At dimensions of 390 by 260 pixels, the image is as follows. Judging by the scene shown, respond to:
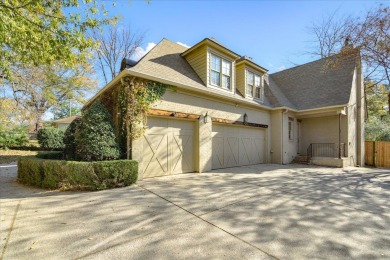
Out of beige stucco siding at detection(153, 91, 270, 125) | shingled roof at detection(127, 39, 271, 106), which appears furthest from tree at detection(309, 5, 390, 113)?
shingled roof at detection(127, 39, 271, 106)

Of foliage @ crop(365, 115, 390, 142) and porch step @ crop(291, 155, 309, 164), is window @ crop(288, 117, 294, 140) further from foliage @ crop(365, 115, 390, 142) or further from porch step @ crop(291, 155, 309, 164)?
foliage @ crop(365, 115, 390, 142)

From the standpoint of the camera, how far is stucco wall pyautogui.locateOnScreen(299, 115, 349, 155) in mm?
12173

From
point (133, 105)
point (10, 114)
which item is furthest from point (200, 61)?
point (10, 114)

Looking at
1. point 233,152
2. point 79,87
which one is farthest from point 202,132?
point 79,87

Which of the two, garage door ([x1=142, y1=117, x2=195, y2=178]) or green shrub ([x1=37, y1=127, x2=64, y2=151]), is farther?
green shrub ([x1=37, y1=127, x2=64, y2=151])

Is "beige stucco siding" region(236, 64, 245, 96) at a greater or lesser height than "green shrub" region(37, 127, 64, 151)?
greater

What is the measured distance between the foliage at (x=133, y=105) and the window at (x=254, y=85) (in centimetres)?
662

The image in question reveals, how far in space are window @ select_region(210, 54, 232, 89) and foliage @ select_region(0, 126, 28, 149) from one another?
55.9 ft

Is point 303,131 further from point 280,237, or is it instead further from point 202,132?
point 280,237

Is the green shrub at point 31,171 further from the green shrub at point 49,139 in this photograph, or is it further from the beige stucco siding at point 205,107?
the green shrub at point 49,139

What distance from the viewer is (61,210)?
4.10m

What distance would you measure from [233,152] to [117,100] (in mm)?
6411

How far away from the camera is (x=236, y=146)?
10.7 meters

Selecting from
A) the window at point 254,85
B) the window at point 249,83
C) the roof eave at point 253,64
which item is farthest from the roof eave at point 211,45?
the window at point 254,85
